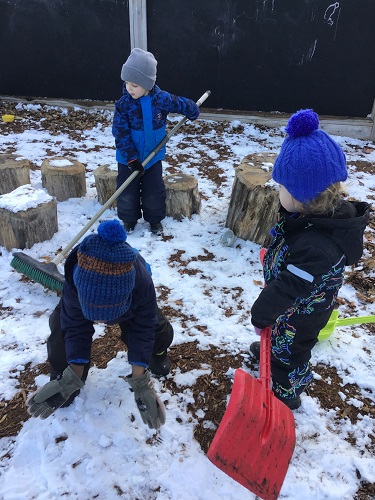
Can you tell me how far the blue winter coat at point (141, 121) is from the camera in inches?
143

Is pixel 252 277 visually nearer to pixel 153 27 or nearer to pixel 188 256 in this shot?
pixel 188 256

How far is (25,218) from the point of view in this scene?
362 cm

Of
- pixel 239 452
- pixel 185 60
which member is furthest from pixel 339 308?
pixel 185 60

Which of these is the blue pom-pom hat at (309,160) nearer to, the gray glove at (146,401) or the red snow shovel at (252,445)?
the red snow shovel at (252,445)

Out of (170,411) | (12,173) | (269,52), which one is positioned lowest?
(170,411)

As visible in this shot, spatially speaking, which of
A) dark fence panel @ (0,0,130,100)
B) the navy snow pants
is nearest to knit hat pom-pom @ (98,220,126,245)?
the navy snow pants

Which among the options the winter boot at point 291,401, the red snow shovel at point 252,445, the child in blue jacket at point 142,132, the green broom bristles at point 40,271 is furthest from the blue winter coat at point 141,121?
the red snow shovel at point 252,445

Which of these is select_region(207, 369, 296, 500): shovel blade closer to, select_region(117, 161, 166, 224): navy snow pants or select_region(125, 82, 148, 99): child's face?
select_region(117, 161, 166, 224): navy snow pants

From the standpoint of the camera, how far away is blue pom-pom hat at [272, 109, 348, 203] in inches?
68.3

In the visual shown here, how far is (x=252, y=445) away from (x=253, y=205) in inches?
99.9

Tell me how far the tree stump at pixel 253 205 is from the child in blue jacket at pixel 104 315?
6.02 feet

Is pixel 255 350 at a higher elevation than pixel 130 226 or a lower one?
lower

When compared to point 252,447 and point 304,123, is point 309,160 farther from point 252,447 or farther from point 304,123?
point 252,447

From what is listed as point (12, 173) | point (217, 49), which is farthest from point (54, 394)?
point (217, 49)
